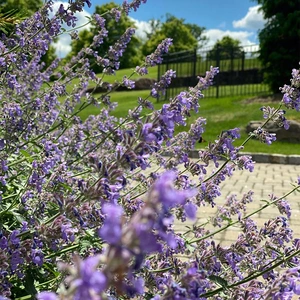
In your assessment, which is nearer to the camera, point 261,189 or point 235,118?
point 261,189

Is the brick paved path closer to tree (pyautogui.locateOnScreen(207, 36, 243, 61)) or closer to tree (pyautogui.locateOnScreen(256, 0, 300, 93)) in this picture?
tree (pyautogui.locateOnScreen(256, 0, 300, 93))

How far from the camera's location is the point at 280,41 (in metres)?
18.4

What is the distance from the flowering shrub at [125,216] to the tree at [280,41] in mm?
15385

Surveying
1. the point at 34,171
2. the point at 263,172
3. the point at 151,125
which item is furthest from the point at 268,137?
the point at 263,172

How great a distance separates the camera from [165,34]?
70.8 meters

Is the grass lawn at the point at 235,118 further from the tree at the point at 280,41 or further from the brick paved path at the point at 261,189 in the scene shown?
the tree at the point at 280,41

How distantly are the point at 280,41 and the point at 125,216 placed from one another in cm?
1793

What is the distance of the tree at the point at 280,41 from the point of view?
17.9m

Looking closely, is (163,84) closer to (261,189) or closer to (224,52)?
(261,189)

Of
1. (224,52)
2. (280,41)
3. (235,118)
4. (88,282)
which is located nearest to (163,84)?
(88,282)

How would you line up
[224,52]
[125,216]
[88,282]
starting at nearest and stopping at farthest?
1. [88,282]
2. [125,216]
3. [224,52]

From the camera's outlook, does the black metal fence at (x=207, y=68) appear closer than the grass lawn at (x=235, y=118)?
No

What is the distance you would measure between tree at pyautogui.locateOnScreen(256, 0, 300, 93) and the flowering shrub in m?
15.4

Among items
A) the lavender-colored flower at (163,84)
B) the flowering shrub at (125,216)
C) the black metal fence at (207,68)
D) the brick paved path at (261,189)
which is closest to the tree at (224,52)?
the black metal fence at (207,68)
